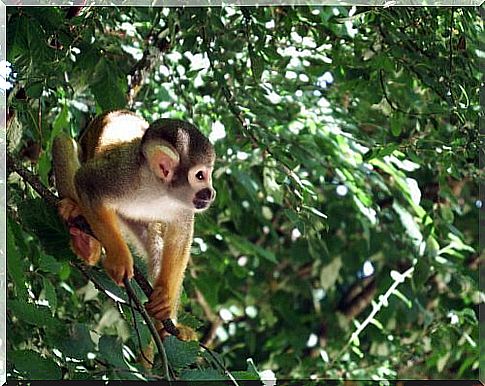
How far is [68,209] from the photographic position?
133cm

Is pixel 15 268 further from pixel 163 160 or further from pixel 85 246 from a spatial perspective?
pixel 163 160

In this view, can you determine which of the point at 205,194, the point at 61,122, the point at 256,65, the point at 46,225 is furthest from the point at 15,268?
the point at 256,65

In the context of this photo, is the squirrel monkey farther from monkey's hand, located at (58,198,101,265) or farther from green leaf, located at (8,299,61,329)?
green leaf, located at (8,299,61,329)

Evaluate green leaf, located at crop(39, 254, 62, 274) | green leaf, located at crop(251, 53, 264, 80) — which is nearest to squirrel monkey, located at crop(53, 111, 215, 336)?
green leaf, located at crop(39, 254, 62, 274)

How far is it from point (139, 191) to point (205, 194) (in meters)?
0.20

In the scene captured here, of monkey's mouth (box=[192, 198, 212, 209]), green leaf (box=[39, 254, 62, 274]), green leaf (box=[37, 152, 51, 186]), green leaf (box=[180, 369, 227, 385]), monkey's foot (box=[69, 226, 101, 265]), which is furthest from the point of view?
green leaf (box=[37, 152, 51, 186])

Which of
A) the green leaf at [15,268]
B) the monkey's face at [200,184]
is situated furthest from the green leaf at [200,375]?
the green leaf at [15,268]

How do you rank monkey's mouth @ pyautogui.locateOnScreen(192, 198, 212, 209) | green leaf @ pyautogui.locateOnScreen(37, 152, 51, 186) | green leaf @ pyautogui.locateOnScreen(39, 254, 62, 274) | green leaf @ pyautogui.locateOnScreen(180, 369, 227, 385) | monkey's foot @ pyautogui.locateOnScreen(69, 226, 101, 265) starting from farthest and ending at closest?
green leaf @ pyautogui.locateOnScreen(37, 152, 51, 186), green leaf @ pyautogui.locateOnScreen(39, 254, 62, 274), monkey's foot @ pyautogui.locateOnScreen(69, 226, 101, 265), monkey's mouth @ pyautogui.locateOnScreen(192, 198, 212, 209), green leaf @ pyautogui.locateOnScreen(180, 369, 227, 385)

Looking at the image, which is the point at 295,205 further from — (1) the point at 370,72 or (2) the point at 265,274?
(2) the point at 265,274

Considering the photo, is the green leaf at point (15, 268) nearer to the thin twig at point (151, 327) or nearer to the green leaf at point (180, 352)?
the thin twig at point (151, 327)

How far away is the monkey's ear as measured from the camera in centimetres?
125

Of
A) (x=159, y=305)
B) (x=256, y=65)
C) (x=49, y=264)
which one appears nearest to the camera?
(x=159, y=305)

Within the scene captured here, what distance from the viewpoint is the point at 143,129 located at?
4.73 ft

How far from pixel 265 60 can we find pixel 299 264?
1.78 metres
